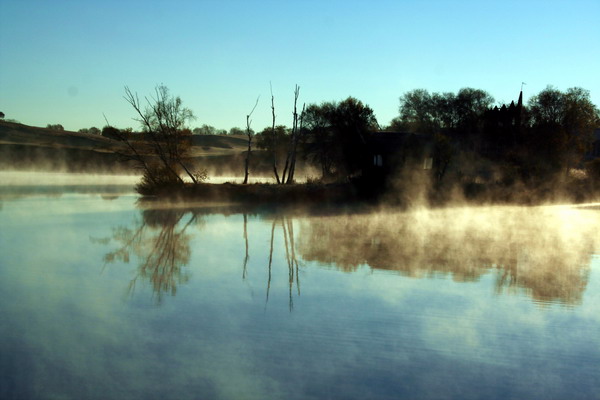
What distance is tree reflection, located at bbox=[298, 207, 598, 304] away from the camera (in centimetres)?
1137

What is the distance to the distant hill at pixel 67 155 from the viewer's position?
7494 cm

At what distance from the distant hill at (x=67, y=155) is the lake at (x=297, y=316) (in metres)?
54.5

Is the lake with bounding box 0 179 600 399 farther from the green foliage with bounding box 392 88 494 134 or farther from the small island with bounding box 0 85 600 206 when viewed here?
the green foliage with bounding box 392 88 494 134

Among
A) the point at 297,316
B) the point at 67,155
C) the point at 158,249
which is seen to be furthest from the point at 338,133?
the point at 67,155

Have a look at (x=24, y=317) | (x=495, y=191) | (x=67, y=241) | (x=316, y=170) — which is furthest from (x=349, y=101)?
(x=24, y=317)

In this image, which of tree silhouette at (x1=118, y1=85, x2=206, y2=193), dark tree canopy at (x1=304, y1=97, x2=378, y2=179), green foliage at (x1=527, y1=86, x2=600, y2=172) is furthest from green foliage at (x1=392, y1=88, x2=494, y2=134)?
tree silhouette at (x1=118, y1=85, x2=206, y2=193)

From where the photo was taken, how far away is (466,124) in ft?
249

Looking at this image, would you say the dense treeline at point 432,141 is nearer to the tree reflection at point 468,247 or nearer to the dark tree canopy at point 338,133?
the dark tree canopy at point 338,133

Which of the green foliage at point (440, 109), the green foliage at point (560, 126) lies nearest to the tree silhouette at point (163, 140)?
the green foliage at point (560, 126)

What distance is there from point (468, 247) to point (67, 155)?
74706mm

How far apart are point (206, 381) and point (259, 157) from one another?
72.6m

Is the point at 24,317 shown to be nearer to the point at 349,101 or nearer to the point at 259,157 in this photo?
the point at 349,101

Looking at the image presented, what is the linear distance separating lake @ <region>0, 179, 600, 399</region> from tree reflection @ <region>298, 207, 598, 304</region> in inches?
3.2

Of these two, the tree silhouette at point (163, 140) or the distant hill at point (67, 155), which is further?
the distant hill at point (67, 155)
